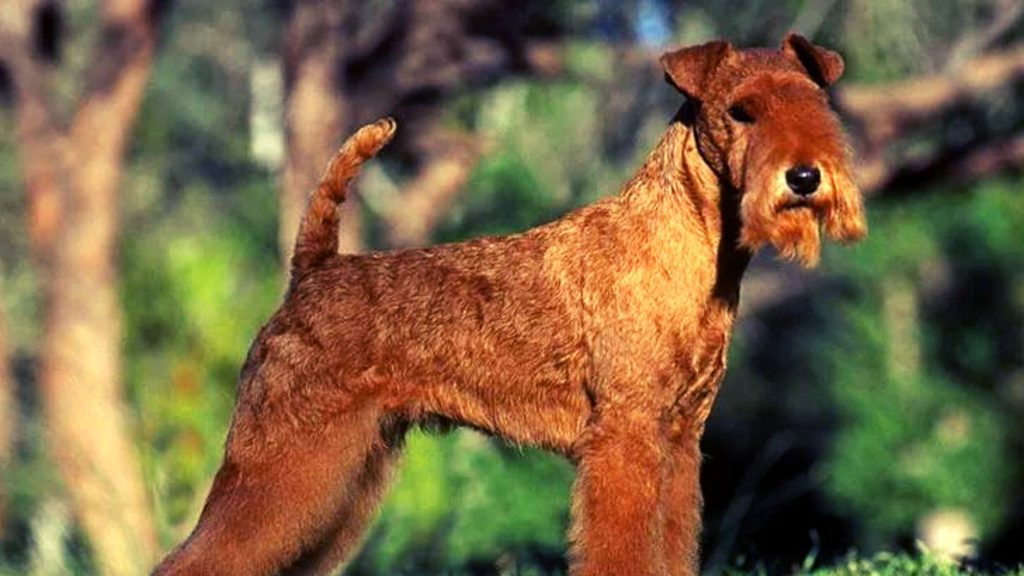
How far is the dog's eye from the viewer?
16.8ft

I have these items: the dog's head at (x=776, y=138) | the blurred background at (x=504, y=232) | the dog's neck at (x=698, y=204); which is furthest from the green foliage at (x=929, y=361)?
the dog's head at (x=776, y=138)

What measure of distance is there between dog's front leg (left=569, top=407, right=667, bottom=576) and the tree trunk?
7716 millimetres

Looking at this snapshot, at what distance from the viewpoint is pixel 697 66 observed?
17.5ft

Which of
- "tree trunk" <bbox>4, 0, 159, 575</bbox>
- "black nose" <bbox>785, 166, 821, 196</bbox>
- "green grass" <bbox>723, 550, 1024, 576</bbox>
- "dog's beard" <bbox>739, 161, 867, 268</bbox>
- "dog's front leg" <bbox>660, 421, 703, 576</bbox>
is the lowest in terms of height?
"green grass" <bbox>723, 550, 1024, 576</bbox>

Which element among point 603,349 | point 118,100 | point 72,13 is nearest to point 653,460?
point 603,349

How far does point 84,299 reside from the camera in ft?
42.4

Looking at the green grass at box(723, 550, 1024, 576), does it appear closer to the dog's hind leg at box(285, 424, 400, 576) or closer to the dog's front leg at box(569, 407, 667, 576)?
the dog's front leg at box(569, 407, 667, 576)

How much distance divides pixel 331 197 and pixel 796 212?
5.35 feet

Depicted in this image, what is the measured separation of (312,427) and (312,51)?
718 centimetres

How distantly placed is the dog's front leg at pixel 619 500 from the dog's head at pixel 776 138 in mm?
644

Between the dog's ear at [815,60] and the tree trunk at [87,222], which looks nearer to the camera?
the dog's ear at [815,60]

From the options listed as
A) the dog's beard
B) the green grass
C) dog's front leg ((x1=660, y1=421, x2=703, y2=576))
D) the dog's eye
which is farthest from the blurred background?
the dog's eye

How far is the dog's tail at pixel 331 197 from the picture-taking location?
580cm

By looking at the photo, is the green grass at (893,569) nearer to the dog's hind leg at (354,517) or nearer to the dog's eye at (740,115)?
the dog's hind leg at (354,517)
